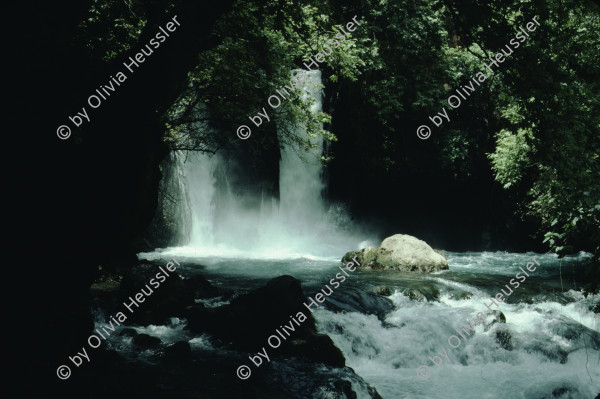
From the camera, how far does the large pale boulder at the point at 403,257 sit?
533 inches

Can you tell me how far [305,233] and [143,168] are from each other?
18205 millimetres

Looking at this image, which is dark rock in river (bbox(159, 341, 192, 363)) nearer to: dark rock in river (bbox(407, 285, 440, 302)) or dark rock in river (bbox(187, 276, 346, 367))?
dark rock in river (bbox(187, 276, 346, 367))

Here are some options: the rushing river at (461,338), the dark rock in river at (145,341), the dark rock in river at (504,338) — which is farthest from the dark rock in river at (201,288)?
the dark rock in river at (504,338)

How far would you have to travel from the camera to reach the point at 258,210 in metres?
21.5

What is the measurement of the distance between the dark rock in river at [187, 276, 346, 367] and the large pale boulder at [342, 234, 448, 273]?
268 inches

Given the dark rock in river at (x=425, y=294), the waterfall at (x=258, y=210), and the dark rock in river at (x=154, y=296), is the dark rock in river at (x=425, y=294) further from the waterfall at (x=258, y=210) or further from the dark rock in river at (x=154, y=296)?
the waterfall at (x=258, y=210)

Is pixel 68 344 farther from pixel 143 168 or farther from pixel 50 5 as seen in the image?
pixel 50 5

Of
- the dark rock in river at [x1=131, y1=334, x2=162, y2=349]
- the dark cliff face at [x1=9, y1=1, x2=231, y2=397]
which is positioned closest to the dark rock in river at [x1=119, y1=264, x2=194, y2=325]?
the dark rock in river at [x1=131, y1=334, x2=162, y2=349]

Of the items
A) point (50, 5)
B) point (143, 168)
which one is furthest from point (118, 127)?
point (50, 5)

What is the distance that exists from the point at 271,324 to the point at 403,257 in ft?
26.4

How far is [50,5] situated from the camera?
3.15m

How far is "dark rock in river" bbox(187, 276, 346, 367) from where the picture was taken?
6.50 m

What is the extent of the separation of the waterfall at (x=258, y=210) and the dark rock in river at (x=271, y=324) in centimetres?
1269

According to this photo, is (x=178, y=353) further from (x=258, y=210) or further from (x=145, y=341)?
(x=258, y=210)
